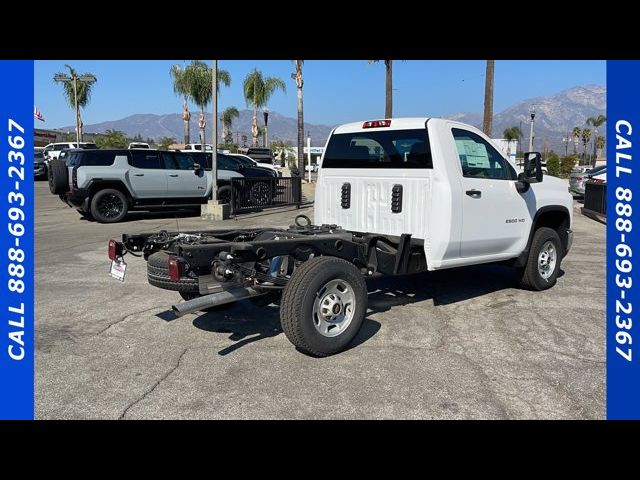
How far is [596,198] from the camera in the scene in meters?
15.4

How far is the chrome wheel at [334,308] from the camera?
4.36 metres

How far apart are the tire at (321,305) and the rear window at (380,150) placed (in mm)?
1526

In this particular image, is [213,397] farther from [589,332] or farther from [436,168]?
[589,332]

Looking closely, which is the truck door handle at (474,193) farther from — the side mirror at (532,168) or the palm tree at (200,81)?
the palm tree at (200,81)

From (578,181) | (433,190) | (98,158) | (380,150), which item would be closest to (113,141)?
(98,158)

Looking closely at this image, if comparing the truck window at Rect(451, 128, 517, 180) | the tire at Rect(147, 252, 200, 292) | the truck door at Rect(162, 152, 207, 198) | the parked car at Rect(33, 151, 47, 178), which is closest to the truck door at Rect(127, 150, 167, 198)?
the truck door at Rect(162, 152, 207, 198)

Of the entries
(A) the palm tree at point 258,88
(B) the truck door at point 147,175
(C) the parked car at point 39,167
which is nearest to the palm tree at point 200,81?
(A) the palm tree at point 258,88

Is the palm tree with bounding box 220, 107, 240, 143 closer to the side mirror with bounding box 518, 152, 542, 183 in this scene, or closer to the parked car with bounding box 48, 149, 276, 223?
the parked car with bounding box 48, 149, 276, 223

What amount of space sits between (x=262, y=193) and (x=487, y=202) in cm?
1092

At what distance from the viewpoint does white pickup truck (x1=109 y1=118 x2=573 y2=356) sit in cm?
429

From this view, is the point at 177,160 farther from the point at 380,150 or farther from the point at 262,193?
the point at 380,150
